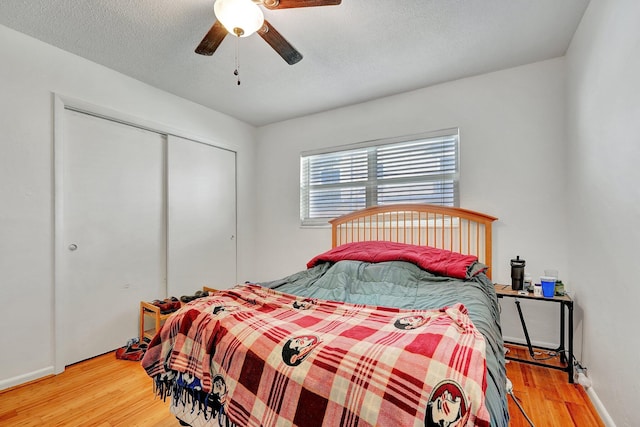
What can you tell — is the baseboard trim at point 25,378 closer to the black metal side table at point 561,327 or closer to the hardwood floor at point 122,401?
the hardwood floor at point 122,401

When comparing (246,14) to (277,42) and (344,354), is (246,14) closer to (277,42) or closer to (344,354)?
(277,42)

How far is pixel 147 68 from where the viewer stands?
2.62m

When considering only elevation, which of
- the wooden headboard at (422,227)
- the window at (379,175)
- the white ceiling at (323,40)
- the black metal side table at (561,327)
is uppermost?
the white ceiling at (323,40)

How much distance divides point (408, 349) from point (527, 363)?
198cm

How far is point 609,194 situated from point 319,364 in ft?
5.85

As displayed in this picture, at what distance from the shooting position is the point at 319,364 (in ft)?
3.27

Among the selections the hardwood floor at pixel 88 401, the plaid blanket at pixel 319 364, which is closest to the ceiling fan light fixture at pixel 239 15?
the plaid blanket at pixel 319 364

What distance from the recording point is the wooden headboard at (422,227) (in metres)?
2.71

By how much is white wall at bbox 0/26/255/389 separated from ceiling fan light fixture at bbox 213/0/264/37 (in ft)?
5.61

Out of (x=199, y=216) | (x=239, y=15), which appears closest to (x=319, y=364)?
(x=239, y=15)

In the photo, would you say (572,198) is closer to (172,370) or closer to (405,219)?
(405,219)

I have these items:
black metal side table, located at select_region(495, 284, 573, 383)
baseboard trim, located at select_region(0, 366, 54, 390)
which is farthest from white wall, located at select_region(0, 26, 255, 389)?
black metal side table, located at select_region(495, 284, 573, 383)

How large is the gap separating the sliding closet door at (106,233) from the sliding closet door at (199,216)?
108mm

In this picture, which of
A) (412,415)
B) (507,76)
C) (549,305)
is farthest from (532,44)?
(412,415)
